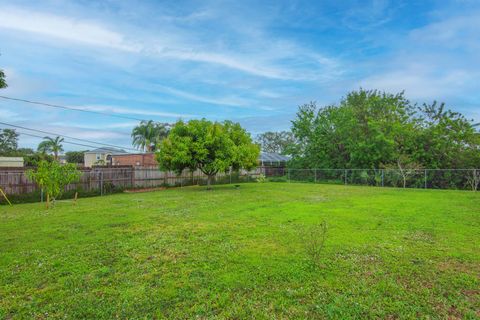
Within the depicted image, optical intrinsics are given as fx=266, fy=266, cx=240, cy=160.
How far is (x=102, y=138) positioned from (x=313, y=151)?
1286 inches

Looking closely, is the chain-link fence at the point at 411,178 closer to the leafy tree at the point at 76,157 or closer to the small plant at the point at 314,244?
the small plant at the point at 314,244

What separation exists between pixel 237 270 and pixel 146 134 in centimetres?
3441

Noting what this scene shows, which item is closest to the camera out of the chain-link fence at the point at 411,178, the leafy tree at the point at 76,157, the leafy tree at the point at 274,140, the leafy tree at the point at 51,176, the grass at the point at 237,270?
the grass at the point at 237,270

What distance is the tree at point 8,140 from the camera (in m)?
35.9

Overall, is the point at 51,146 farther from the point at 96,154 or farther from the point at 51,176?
the point at 51,176

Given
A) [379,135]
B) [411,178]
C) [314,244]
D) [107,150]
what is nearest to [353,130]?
[379,135]

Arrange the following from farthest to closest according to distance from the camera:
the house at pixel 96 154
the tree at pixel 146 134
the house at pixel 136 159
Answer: the house at pixel 96 154 < the tree at pixel 146 134 < the house at pixel 136 159

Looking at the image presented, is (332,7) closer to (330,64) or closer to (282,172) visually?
(330,64)

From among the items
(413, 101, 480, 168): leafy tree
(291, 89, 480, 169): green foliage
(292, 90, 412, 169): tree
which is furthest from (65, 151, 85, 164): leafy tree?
(413, 101, 480, 168): leafy tree

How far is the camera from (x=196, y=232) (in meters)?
5.92

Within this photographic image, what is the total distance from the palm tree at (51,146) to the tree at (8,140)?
3530 mm

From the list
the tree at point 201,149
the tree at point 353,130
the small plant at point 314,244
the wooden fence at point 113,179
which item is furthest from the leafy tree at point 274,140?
the small plant at point 314,244

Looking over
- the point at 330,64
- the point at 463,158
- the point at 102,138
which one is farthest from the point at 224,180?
the point at 102,138

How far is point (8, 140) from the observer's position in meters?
37.1
